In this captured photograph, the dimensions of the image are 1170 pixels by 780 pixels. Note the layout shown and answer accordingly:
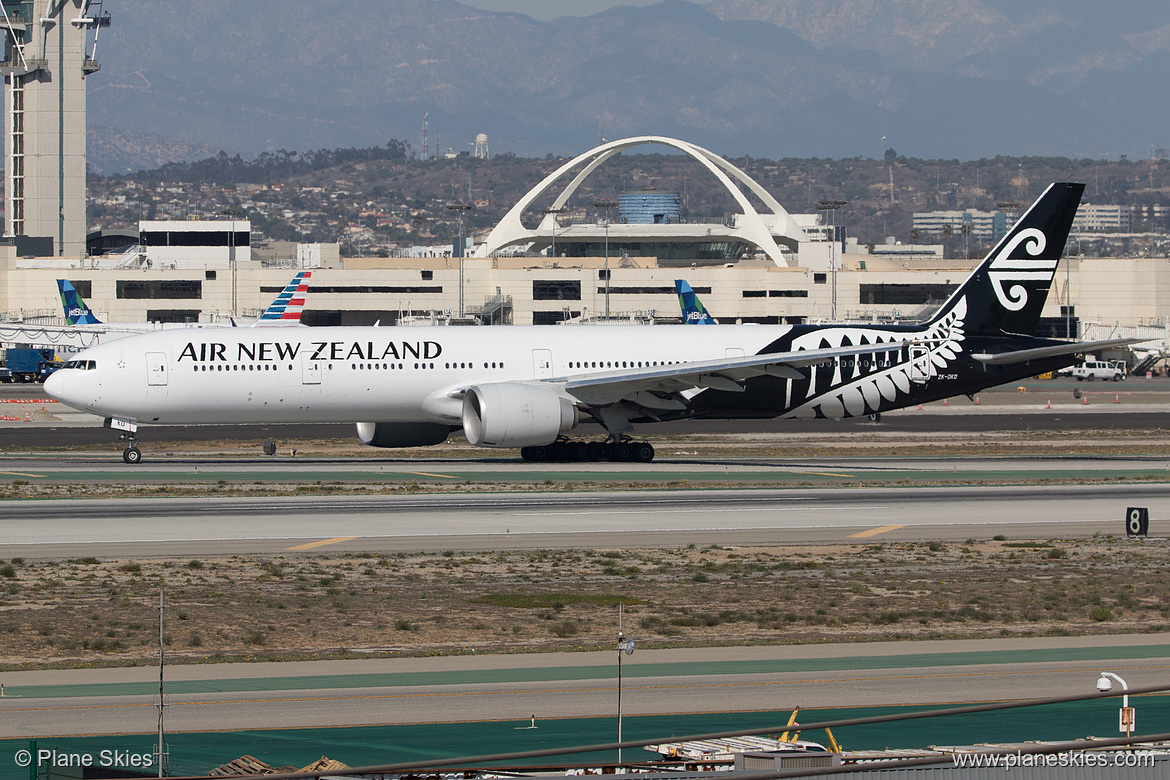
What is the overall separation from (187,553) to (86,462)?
21426 mm

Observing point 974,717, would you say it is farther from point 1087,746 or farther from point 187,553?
point 187,553

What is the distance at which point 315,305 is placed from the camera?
6063 inches

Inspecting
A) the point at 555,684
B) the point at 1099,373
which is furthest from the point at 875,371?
the point at 1099,373

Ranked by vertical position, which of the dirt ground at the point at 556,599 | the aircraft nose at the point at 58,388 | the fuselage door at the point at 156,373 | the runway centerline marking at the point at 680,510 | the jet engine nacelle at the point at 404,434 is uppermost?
the fuselage door at the point at 156,373

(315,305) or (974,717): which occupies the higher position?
(315,305)

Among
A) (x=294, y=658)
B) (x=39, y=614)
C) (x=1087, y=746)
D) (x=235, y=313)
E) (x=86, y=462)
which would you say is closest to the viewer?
(x=1087, y=746)

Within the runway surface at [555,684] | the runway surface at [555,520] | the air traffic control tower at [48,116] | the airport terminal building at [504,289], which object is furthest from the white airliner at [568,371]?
the air traffic control tower at [48,116]

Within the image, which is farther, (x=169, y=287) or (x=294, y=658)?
(x=169, y=287)

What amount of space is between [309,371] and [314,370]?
163 mm

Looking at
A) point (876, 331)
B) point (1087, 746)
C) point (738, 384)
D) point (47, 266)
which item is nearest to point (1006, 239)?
point (876, 331)

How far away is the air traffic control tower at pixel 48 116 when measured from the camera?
167 meters

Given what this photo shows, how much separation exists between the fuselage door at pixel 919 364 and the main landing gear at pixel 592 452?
9614mm

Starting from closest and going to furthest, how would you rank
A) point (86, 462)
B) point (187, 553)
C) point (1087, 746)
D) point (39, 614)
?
point (1087, 746)
point (39, 614)
point (187, 553)
point (86, 462)

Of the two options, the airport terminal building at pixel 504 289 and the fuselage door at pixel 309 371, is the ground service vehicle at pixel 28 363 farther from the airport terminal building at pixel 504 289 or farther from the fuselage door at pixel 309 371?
the fuselage door at pixel 309 371
